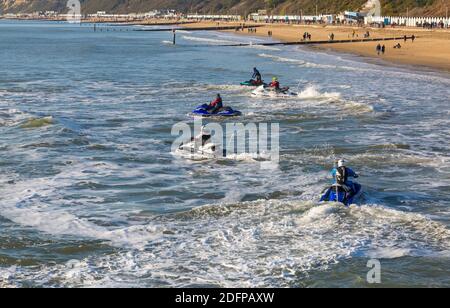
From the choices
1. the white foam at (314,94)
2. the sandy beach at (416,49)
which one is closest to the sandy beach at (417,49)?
the sandy beach at (416,49)

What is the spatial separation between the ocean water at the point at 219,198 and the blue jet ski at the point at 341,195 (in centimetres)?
27

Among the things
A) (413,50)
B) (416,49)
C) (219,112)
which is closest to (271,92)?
(219,112)

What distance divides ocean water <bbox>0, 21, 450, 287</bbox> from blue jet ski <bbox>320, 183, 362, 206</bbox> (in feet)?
0.88

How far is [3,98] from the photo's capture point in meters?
44.6

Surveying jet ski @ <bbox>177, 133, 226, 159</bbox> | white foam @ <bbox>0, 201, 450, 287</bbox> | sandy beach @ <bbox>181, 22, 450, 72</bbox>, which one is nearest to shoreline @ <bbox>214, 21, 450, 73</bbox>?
sandy beach @ <bbox>181, 22, 450, 72</bbox>

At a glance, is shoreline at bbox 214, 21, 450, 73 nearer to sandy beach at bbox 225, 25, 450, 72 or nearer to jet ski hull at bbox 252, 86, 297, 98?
sandy beach at bbox 225, 25, 450, 72

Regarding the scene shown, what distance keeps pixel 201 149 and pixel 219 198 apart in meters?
5.71

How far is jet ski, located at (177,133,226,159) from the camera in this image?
25.4 meters

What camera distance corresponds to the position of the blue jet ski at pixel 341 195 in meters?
18.4

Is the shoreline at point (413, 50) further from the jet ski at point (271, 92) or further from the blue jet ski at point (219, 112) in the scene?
the blue jet ski at point (219, 112)

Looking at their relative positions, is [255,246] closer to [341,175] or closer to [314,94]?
[341,175]
